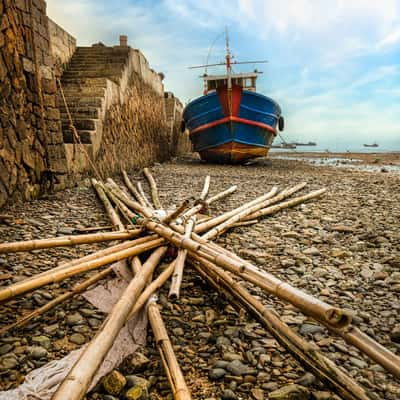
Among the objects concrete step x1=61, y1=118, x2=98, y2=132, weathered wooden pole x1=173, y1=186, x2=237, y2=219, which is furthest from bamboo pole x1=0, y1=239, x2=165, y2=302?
concrete step x1=61, y1=118, x2=98, y2=132

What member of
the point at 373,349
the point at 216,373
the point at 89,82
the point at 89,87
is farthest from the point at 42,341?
the point at 89,82

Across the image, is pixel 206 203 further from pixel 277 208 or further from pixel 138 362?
pixel 138 362

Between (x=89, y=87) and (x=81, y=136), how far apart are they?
6.78ft

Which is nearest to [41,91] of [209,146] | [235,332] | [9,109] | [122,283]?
[9,109]

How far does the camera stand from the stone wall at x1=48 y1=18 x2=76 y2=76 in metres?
8.81

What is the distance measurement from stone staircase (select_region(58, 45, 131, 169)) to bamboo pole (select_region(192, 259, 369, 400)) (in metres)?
4.91

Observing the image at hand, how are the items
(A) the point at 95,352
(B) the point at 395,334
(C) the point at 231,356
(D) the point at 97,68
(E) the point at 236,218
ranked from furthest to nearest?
(D) the point at 97,68, (E) the point at 236,218, (B) the point at 395,334, (C) the point at 231,356, (A) the point at 95,352

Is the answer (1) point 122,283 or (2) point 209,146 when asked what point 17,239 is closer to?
(1) point 122,283

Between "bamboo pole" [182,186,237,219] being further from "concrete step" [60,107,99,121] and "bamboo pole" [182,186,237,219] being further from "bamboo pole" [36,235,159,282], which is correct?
"concrete step" [60,107,99,121]

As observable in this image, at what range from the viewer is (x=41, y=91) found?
5.21m

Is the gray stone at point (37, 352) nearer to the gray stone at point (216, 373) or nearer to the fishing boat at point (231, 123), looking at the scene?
the gray stone at point (216, 373)

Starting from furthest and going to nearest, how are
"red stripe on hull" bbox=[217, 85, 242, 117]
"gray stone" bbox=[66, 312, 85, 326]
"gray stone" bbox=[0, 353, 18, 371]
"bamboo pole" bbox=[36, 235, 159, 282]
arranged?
"red stripe on hull" bbox=[217, 85, 242, 117] < "bamboo pole" bbox=[36, 235, 159, 282] < "gray stone" bbox=[66, 312, 85, 326] < "gray stone" bbox=[0, 353, 18, 371]

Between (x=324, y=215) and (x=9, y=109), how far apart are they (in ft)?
16.4

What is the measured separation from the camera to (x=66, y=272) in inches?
87.9
